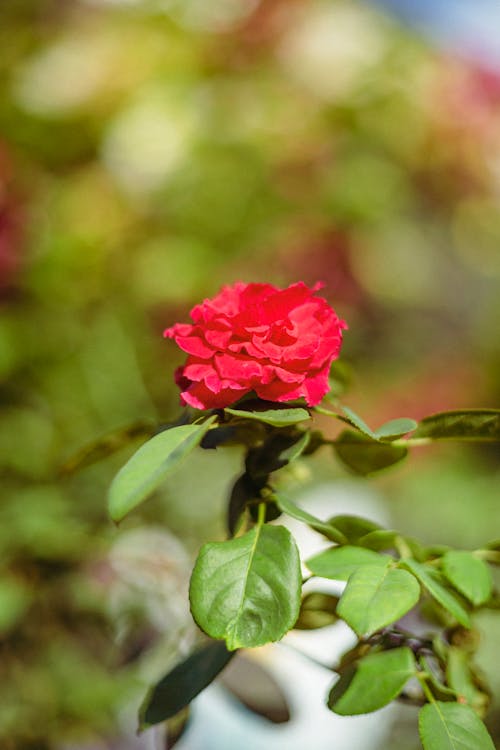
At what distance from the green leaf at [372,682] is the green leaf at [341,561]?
45mm

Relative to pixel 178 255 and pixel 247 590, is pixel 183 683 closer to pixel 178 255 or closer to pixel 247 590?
pixel 247 590

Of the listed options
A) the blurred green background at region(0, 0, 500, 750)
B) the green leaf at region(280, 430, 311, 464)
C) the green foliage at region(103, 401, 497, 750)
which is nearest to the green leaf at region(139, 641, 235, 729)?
the green foliage at region(103, 401, 497, 750)

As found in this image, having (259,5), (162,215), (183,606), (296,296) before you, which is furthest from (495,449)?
(296,296)

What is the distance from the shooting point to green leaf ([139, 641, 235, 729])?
35cm

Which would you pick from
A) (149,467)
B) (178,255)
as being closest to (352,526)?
(149,467)

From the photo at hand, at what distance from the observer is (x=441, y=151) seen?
1.58 m

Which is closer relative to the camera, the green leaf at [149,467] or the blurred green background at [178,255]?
the green leaf at [149,467]

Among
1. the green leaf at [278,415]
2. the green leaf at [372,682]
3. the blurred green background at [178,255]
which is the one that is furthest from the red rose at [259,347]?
the blurred green background at [178,255]

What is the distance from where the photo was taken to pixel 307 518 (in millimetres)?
327

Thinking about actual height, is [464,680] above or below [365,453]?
below

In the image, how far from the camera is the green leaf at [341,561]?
1.05 feet

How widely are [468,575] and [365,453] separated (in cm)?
8

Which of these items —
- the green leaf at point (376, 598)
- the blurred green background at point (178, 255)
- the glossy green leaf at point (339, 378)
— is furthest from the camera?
the blurred green background at point (178, 255)

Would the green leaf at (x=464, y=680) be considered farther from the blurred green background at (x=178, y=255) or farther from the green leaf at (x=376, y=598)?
the blurred green background at (x=178, y=255)
